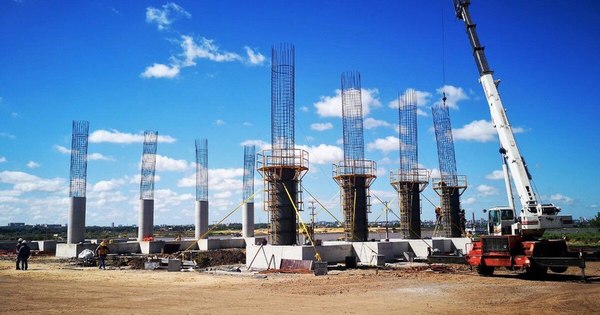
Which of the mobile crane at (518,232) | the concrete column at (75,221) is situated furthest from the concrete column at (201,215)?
the mobile crane at (518,232)

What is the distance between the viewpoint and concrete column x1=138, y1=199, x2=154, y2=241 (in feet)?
125

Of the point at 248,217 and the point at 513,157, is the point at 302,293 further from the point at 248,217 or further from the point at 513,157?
the point at 248,217

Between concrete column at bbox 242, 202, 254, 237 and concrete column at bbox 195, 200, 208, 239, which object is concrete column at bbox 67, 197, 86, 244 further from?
concrete column at bbox 242, 202, 254, 237

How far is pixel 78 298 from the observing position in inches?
573

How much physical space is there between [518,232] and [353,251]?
8.74 m

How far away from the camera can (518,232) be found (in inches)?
830

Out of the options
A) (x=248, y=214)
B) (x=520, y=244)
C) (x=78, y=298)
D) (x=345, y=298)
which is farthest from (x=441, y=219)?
(x=78, y=298)

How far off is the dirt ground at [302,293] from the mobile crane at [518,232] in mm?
692

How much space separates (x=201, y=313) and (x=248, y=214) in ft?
103

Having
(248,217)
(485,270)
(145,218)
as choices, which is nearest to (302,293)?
(485,270)

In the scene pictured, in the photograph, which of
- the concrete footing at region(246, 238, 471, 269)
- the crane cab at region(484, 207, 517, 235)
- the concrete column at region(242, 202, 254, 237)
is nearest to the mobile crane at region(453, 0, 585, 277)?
the crane cab at region(484, 207, 517, 235)

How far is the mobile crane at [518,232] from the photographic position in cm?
1902

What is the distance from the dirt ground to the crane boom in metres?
2.31

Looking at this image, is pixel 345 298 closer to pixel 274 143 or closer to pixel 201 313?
pixel 201 313
